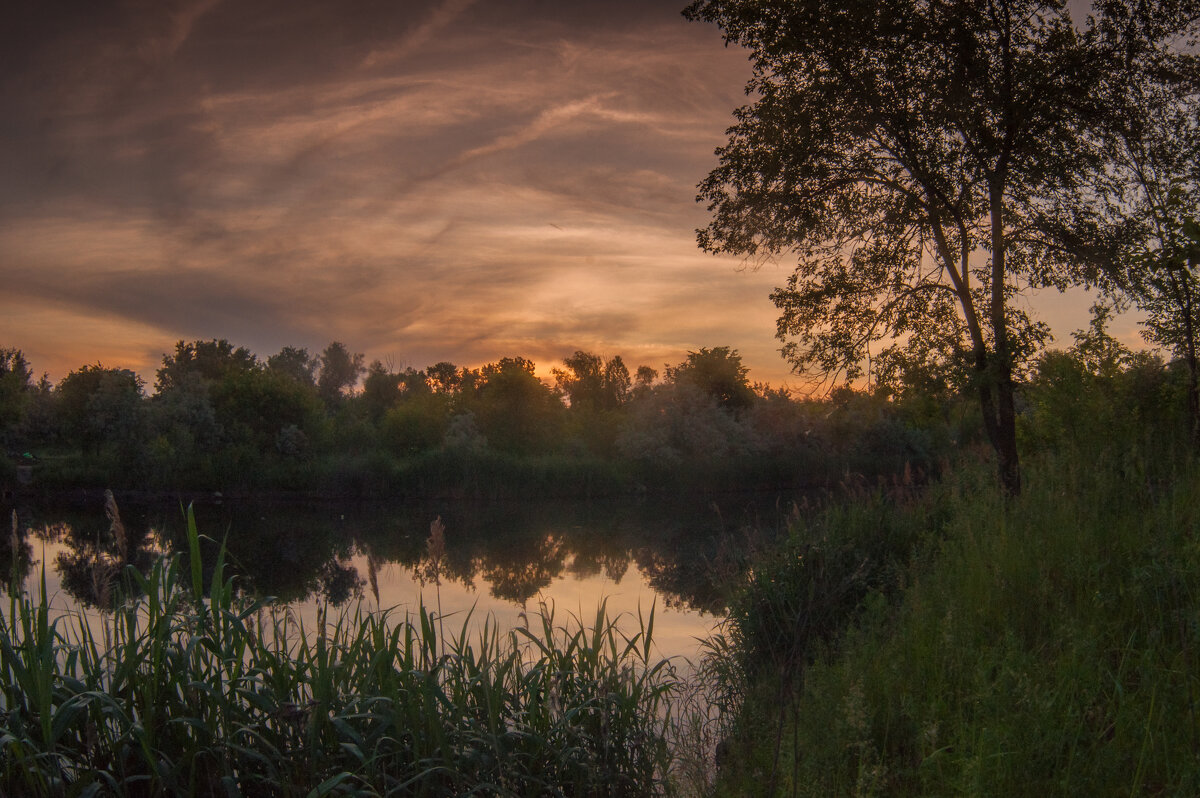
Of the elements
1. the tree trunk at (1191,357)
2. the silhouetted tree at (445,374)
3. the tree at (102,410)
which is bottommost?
the tree trunk at (1191,357)

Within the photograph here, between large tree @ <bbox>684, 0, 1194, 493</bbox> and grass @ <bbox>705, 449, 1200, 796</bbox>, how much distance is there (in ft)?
12.8

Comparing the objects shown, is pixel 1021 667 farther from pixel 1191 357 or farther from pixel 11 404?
pixel 11 404

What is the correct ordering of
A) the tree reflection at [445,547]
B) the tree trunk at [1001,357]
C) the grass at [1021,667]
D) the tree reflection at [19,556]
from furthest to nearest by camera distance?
the tree reflection at [445,547] → the tree reflection at [19,556] → the tree trunk at [1001,357] → the grass at [1021,667]

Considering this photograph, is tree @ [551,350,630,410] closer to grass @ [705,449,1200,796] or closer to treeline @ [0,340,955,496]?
treeline @ [0,340,955,496]

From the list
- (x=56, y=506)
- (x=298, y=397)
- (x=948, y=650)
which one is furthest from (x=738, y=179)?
(x=298, y=397)

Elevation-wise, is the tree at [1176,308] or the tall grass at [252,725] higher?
the tree at [1176,308]

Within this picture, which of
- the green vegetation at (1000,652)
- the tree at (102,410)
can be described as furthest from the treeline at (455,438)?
the green vegetation at (1000,652)

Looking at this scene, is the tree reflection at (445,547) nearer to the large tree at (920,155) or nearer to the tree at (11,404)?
the large tree at (920,155)

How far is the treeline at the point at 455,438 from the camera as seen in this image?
32.3 metres

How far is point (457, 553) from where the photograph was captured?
1830cm

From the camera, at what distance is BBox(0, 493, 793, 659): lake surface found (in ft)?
35.9

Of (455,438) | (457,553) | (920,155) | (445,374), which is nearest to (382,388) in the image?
(445,374)

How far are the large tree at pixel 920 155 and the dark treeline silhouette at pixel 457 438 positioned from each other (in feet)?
43.7

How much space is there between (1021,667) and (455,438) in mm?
37222
